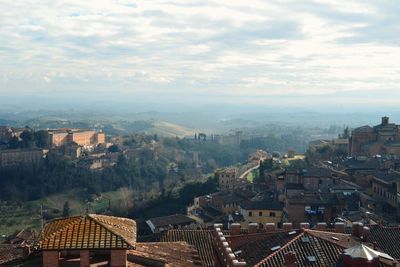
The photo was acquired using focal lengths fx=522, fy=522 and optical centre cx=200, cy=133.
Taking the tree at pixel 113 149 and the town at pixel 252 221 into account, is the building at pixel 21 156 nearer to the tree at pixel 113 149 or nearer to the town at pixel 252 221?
the town at pixel 252 221

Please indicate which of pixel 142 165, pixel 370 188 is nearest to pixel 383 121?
pixel 370 188

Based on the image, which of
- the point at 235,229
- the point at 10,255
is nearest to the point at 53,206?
the point at 10,255

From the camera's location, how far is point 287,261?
13.4m

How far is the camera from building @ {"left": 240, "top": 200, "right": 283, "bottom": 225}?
36.8 metres

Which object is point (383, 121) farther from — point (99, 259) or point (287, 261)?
point (99, 259)

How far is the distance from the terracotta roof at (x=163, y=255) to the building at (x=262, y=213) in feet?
76.6

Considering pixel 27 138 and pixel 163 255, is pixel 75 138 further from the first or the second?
pixel 163 255

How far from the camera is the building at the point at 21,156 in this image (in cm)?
8619

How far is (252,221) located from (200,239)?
602 inches

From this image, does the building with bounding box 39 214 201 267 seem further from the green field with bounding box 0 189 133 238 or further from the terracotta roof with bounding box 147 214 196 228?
the green field with bounding box 0 189 133 238

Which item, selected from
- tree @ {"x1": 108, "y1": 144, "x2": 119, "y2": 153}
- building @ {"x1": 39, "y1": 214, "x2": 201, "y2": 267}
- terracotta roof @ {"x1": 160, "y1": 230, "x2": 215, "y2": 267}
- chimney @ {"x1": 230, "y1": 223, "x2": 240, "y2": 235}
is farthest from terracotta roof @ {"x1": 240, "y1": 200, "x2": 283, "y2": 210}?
tree @ {"x1": 108, "y1": 144, "x2": 119, "y2": 153}

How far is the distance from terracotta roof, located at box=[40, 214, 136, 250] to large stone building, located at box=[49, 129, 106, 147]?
91467 millimetres

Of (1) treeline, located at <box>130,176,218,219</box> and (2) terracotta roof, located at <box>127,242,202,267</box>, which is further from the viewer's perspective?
(1) treeline, located at <box>130,176,218,219</box>

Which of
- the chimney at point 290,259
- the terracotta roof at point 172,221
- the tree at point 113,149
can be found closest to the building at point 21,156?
the tree at point 113,149
